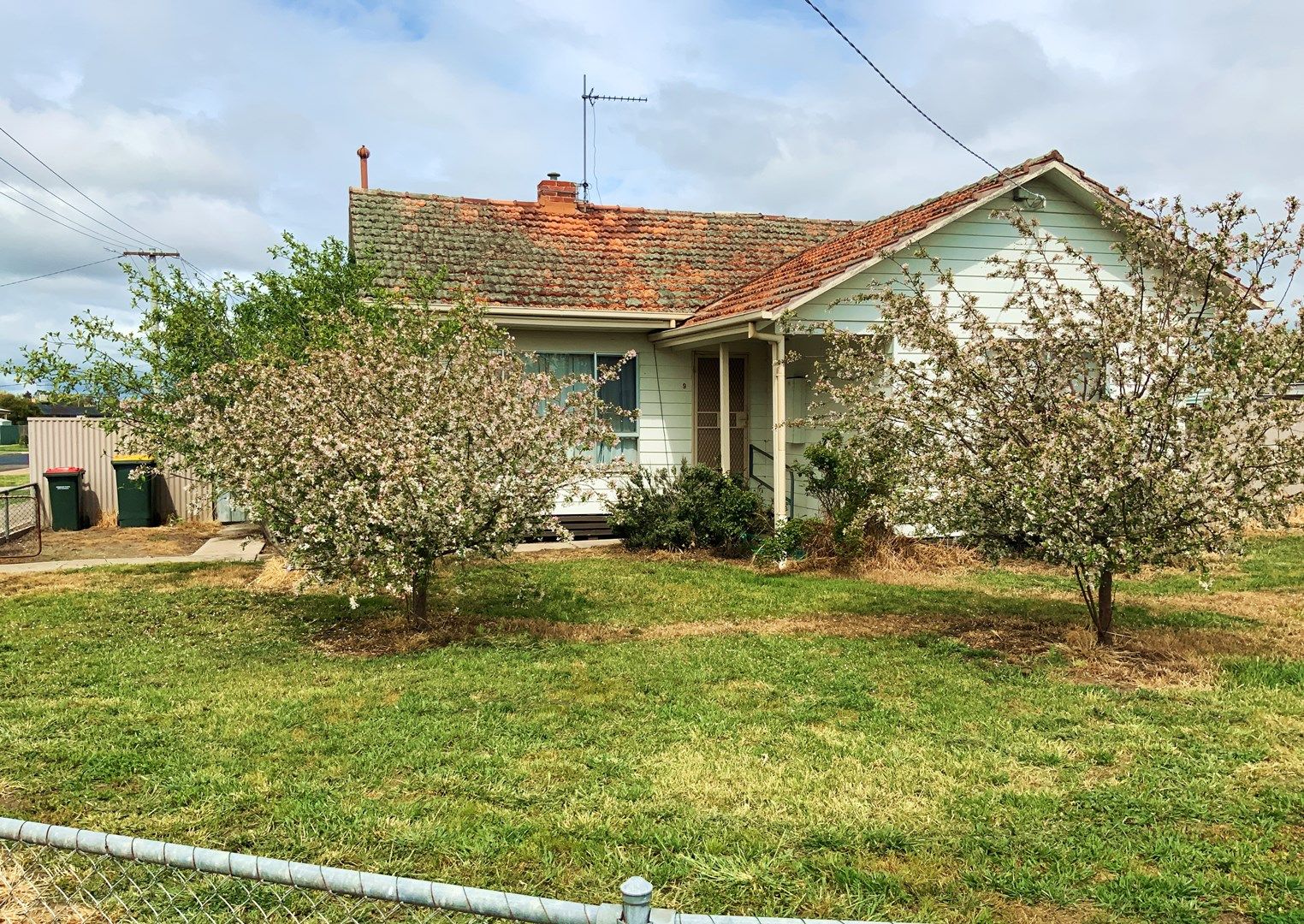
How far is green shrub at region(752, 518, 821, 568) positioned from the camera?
36.5ft

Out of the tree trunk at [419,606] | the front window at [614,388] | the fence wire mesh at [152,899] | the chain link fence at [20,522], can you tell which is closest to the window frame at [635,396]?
the front window at [614,388]

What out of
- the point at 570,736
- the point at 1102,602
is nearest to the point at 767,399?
the point at 1102,602

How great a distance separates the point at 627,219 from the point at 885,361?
30.7 feet

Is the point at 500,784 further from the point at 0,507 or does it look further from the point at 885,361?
the point at 0,507

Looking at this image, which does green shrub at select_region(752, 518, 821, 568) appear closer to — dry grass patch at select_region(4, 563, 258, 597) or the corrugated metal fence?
dry grass patch at select_region(4, 563, 258, 597)

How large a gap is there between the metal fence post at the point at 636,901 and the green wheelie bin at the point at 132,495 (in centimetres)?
1596

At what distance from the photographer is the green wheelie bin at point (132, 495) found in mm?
15992

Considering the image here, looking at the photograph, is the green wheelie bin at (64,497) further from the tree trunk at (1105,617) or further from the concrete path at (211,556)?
the tree trunk at (1105,617)

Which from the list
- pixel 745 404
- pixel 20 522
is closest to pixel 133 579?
pixel 20 522

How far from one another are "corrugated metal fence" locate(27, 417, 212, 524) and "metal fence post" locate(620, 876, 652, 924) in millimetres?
16240

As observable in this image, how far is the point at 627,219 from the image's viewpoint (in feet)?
53.7

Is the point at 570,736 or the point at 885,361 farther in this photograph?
the point at 885,361

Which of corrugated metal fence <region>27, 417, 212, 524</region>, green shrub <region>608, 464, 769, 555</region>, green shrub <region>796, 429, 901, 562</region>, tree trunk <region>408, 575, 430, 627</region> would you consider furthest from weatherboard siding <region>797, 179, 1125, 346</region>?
corrugated metal fence <region>27, 417, 212, 524</region>

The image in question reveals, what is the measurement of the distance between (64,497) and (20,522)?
5.14 ft
